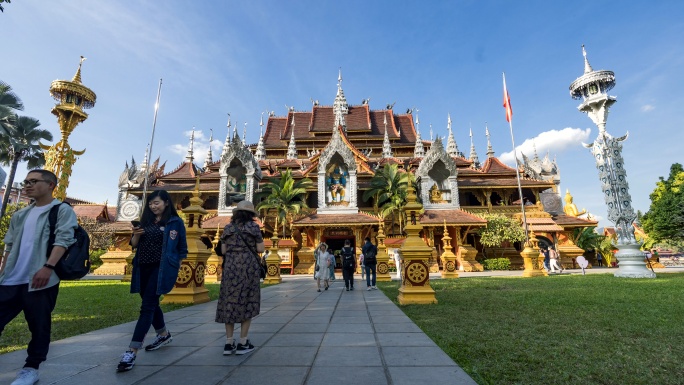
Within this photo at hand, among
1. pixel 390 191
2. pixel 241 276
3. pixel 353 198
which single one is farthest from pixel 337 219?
pixel 241 276

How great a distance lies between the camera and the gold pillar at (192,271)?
716 cm

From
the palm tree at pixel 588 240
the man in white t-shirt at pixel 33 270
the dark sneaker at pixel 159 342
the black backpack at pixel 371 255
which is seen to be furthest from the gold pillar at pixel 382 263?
the palm tree at pixel 588 240

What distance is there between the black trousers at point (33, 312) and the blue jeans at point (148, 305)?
0.63 meters

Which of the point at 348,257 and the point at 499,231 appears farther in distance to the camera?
the point at 499,231

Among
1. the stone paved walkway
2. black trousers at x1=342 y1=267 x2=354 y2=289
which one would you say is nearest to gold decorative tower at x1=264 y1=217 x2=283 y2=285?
black trousers at x1=342 y1=267 x2=354 y2=289

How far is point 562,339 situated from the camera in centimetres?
349

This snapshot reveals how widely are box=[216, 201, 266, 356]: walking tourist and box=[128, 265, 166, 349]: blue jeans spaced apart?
1.97ft

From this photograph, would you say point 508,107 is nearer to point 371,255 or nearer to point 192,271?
point 371,255

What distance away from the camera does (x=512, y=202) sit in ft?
85.9

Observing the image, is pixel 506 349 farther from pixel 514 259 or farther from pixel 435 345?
pixel 514 259

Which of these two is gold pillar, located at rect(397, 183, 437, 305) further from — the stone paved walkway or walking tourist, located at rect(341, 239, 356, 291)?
walking tourist, located at rect(341, 239, 356, 291)

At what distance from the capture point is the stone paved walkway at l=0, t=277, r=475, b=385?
2.43 meters

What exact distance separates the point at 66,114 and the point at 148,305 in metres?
30.9

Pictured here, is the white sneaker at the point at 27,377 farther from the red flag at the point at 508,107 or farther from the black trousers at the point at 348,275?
the red flag at the point at 508,107
